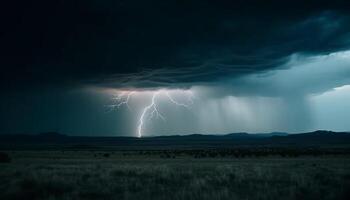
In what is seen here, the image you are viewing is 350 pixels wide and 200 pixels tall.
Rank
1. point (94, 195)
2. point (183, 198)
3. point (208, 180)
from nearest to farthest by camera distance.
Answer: point (183, 198) < point (94, 195) < point (208, 180)

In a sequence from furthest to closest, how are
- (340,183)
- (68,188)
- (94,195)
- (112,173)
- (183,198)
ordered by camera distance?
(112,173) → (340,183) → (68,188) → (94,195) → (183,198)

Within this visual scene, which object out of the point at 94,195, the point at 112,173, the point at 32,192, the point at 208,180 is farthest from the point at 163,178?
the point at 32,192

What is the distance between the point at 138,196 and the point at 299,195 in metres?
6.74

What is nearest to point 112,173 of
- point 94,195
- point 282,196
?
point 94,195

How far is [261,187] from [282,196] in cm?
247

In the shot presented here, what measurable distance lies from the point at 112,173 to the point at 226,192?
1119cm

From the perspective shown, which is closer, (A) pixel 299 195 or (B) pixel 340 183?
(A) pixel 299 195

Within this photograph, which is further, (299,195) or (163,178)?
(163,178)

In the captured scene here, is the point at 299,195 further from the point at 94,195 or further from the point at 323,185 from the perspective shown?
the point at 94,195

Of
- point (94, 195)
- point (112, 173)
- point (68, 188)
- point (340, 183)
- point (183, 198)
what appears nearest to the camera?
point (183, 198)

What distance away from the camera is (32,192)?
612 inches

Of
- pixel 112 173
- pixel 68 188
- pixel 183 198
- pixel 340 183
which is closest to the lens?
pixel 183 198

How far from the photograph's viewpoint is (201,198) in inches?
579

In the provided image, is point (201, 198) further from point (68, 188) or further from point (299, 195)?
point (68, 188)
